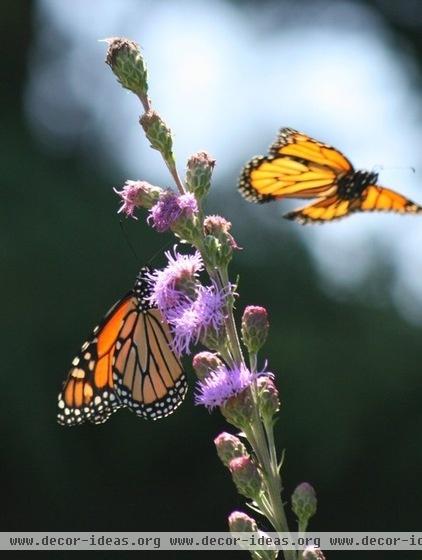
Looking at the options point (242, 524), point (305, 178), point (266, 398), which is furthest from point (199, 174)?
point (242, 524)

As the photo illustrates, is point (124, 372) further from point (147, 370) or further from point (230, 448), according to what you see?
point (230, 448)

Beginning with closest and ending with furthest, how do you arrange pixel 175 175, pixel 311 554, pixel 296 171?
pixel 311 554, pixel 175 175, pixel 296 171

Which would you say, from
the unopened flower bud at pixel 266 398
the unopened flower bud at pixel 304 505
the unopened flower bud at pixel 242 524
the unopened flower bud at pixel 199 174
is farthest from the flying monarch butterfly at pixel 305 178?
the unopened flower bud at pixel 242 524

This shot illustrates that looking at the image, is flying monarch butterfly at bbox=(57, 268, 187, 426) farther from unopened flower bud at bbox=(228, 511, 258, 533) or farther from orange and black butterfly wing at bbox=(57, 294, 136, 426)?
unopened flower bud at bbox=(228, 511, 258, 533)

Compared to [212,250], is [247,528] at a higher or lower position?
lower

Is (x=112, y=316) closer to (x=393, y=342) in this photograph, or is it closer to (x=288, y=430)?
(x=288, y=430)
